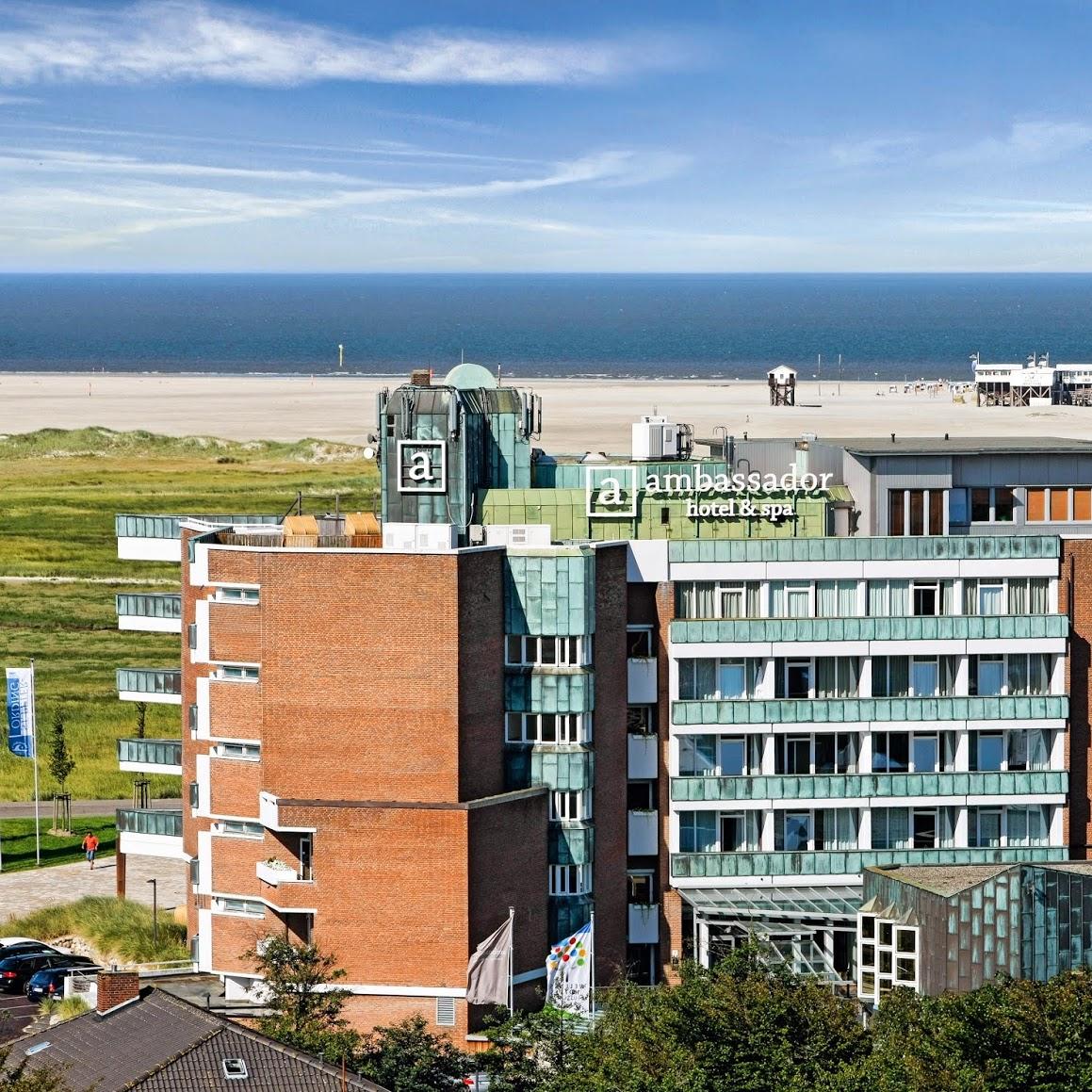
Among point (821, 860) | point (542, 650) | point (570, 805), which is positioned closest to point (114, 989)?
point (570, 805)

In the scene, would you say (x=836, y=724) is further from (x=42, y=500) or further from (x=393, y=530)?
(x=42, y=500)

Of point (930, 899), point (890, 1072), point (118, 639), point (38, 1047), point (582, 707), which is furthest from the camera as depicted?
point (118, 639)

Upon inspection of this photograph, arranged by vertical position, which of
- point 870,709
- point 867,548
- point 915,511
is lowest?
point 870,709

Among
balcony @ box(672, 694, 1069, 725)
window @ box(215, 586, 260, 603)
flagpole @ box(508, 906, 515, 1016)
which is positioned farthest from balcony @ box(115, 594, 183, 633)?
balcony @ box(672, 694, 1069, 725)

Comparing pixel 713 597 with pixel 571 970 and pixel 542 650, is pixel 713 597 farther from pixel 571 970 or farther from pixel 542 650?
pixel 571 970

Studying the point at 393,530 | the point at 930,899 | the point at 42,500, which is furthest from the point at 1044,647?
the point at 42,500

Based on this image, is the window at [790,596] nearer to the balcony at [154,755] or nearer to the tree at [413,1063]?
the tree at [413,1063]

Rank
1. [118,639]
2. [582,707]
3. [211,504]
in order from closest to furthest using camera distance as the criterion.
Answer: [582,707], [118,639], [211,504]
